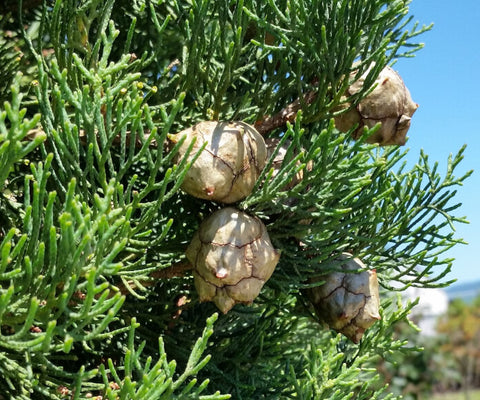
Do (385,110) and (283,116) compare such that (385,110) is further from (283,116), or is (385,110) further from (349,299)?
(349,299)

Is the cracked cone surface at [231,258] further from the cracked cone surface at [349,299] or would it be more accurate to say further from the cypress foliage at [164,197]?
the cracked cone surface at [349,299]

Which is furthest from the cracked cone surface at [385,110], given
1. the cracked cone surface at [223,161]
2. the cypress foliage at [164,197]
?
the cracked cone surface at [223,161]

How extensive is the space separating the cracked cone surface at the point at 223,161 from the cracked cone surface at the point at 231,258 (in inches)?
3.0

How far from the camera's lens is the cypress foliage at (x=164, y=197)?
1.38m

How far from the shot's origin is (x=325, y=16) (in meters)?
1.82

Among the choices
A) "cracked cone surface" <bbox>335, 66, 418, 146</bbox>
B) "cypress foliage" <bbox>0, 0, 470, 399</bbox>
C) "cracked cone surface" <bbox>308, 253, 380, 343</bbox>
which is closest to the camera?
"cypress foliage" <bbox>0, 0, 470, 399</bbox>

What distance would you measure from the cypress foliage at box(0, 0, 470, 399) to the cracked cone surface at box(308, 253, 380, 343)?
6cm

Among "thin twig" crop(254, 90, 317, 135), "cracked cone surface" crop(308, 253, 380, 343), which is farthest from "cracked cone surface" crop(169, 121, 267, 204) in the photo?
"cracked cone surface" crop(308, 253, 380, 343)

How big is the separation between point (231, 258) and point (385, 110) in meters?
0.70

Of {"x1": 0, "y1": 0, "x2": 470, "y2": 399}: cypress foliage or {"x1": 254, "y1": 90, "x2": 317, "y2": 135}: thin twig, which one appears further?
{"x1": 254, "y1": 90, "x2": 317, "y2": 135}: thin twig

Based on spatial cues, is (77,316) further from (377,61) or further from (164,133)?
(377,61)

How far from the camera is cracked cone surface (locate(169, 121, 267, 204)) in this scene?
1.60 m

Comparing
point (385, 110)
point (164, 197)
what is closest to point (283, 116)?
point (385, 110)

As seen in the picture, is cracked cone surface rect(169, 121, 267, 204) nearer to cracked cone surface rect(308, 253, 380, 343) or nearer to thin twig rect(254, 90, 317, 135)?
thin twig rect(254, 90, 317, 135)
